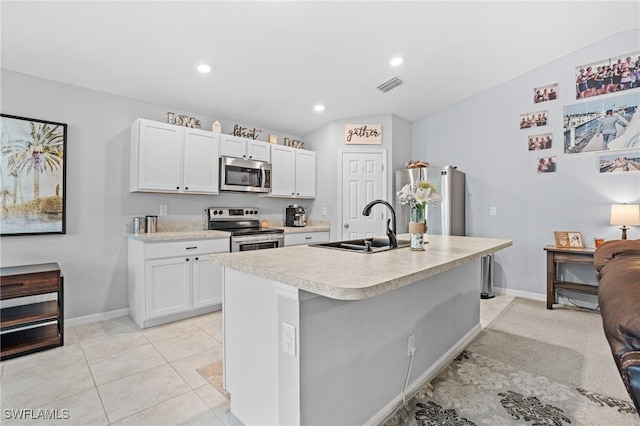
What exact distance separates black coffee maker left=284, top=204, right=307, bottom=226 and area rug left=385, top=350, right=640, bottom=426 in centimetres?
311

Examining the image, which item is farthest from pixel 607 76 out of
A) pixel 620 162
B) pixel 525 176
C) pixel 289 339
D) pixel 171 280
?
pixel 171 280

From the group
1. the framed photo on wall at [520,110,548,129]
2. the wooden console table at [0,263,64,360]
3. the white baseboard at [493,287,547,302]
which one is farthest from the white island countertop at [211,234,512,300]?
the framed photo on wall at [520,110,548,129]

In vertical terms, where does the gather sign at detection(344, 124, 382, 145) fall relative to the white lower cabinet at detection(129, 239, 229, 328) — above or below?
above

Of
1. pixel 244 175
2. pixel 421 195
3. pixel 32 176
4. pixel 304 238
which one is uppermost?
pixel 244 175

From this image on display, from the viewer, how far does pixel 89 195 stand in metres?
3.15

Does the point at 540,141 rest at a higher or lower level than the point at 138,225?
higher

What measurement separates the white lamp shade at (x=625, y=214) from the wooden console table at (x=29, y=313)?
17.9 feet

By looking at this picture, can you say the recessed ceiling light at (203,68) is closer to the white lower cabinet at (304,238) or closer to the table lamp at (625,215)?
the white lower cabinet at (304,238)

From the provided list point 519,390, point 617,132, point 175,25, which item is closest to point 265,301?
point 519,390

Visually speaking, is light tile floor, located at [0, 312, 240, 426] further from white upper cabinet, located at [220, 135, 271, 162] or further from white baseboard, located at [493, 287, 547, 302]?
white baseboard, located at [493, 287, 547, 302]

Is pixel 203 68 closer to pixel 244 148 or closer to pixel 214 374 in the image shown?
pixel 244 148

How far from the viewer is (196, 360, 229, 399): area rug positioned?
199 centimetres

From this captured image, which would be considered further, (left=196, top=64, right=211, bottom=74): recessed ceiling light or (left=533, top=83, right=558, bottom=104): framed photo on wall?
(left=533, top=83, right=558, bottom=104): framed photo on wall

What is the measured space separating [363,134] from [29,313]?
4.35 meters
